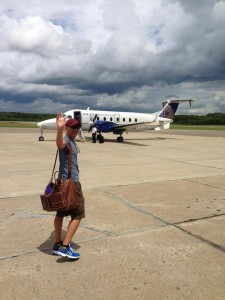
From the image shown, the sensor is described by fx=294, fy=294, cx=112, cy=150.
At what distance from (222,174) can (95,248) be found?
7.63 m

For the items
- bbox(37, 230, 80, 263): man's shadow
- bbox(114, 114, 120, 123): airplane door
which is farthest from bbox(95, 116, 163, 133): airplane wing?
bbox(37, 230, 80, 263): man's shadow

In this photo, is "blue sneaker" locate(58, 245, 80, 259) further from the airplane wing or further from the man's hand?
the airplane wing

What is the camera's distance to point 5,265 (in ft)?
12.8

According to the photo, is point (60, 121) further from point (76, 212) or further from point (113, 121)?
point (113, 121)

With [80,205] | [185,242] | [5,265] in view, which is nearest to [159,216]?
[185,242]

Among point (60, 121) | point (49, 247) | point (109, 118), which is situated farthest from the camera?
point (109, 118)

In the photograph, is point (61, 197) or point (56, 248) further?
point (56, 248)

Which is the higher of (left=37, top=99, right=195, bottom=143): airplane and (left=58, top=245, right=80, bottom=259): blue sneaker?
(left=37, top=99, right=195, bottom=143): airplane

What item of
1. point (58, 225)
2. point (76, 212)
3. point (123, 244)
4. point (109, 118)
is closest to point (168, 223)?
point (123, 244)

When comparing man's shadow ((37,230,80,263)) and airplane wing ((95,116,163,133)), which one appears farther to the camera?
airplane wing ((95,116,163,133))

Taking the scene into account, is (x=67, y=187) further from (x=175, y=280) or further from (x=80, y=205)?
(x=175, y=280)

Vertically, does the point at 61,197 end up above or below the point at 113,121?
below

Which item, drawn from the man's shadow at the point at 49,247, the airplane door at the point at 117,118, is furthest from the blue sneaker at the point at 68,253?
the airplane door at the point at 117,118

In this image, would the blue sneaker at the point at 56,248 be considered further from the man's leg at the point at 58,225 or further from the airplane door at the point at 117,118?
the airplane door at the point at 117,118
